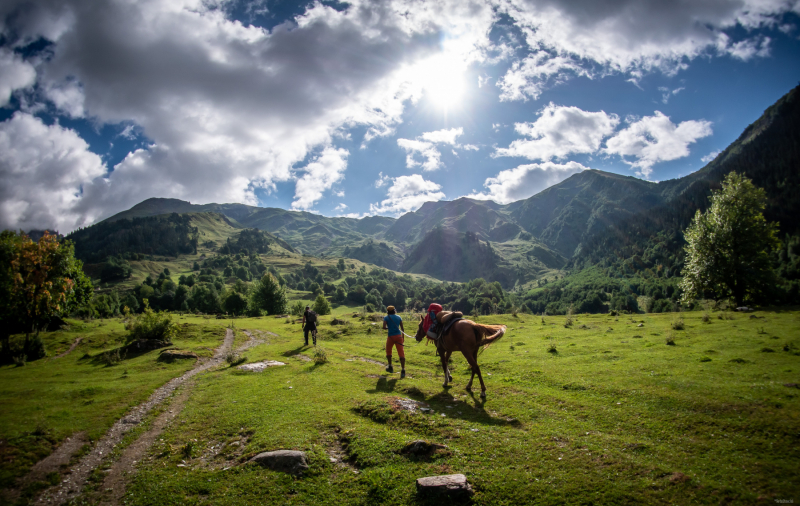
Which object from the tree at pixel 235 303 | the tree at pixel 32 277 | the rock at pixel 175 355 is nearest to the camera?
the rock at pixel 175 355

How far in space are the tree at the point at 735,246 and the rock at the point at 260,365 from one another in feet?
159

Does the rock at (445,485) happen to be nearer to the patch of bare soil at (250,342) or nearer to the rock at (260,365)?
the rock at (260,365)

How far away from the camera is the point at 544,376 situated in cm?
1577

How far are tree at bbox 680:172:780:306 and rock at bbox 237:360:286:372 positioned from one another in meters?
48.4

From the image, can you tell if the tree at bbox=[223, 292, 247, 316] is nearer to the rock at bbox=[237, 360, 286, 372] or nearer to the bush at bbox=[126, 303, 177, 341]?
the bush at bbox=[126, 303, 177, 341]

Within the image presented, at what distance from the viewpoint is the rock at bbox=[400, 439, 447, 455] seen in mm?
8781

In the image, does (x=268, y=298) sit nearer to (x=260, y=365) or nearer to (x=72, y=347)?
(x=72, y=347)

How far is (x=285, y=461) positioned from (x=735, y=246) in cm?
5131

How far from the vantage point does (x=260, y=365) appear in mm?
21219

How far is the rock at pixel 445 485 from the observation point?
7000 mm

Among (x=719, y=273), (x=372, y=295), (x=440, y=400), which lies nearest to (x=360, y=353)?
(x=440, y=400)

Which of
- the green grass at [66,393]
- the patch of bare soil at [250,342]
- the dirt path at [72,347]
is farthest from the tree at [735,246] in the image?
the dirt path at [72,347]

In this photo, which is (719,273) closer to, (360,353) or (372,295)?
(360,353)

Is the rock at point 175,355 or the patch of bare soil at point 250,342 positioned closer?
the rock at point 175,355
